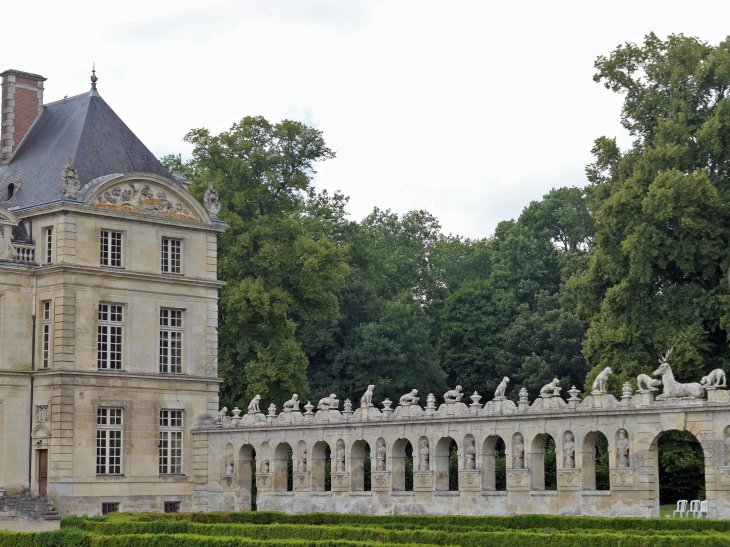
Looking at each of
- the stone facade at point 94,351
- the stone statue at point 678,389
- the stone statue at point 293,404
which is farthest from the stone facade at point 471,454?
the stone facade at point 94,351

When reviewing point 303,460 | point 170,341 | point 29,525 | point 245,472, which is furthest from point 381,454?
point 29,525

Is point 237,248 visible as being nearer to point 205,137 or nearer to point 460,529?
point 205,137

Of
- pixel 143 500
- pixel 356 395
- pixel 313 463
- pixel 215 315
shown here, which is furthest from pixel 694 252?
pixel 356 395

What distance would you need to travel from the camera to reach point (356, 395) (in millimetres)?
56219

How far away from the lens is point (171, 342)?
40.4 metres

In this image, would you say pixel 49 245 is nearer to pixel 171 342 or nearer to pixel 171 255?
pixel 171 255

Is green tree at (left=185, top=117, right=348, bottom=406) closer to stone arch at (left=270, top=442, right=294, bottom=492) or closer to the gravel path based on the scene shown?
stone arch at (left=270, top=442, right=294, bottom=492)

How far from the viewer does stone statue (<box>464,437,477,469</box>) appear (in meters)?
32.3

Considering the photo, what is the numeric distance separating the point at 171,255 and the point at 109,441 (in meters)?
6.62

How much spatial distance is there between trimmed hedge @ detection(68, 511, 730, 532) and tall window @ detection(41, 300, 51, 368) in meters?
8.56

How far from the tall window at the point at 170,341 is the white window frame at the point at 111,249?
2.30 metres

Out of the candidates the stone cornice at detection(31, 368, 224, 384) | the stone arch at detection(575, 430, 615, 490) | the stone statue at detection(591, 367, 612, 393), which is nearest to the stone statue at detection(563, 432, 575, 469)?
the stone arch at detection(575, 430, 615, 490)

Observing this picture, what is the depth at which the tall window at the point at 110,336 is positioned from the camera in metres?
38.5

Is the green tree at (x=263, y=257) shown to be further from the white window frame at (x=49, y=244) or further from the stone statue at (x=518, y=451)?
the stone statue at (x=518, y=451)
